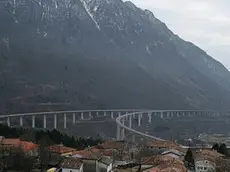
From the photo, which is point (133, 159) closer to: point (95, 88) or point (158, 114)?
point (158, 114)

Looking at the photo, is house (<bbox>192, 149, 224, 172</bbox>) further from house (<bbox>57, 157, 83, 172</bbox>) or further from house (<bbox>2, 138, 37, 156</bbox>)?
house (<bbox>2, 138, 37, 156</bbox>)

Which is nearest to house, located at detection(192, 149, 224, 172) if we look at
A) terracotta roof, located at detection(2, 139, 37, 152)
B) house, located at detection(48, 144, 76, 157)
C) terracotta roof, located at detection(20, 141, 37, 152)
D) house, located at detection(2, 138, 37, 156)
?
house, located at detection(48, 144, 76, 157)

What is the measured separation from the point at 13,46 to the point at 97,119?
6992 centimetres

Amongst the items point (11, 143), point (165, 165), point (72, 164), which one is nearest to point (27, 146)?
point (11, 143)

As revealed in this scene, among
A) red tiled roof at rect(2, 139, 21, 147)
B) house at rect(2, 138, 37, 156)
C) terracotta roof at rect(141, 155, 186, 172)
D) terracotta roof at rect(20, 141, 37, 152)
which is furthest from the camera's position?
red tiled roof at rect(2, 139, 21, 147)

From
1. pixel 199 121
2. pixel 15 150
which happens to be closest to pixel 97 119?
pixel 199 121

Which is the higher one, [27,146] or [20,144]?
[20,144]

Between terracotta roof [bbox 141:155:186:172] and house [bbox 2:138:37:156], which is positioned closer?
terracotta roof [bbox 141:155:186:172]

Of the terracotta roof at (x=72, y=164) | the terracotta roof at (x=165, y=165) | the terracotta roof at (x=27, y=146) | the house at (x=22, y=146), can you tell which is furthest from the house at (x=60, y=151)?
the terracotta roof at (x=165, y=165)

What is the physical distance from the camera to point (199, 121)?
5340 inches

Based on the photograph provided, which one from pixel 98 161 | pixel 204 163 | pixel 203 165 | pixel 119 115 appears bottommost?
pixel 119 115

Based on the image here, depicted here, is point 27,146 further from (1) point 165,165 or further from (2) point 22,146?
(1) point 165,165

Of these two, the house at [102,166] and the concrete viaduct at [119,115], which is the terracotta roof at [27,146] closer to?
the house at [102,166]

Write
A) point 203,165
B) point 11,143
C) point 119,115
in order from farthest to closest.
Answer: point 119,115 < point 11,143 < point 203,165
